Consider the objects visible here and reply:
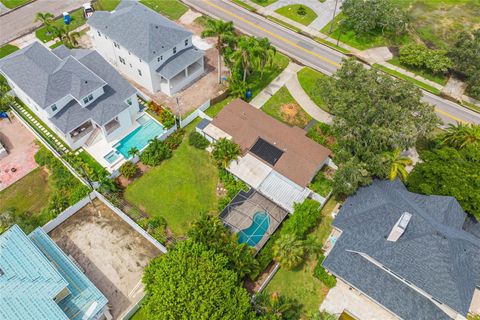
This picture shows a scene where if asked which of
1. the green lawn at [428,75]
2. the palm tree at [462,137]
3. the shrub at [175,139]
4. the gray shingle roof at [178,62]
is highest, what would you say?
the green lawn at [428,75]

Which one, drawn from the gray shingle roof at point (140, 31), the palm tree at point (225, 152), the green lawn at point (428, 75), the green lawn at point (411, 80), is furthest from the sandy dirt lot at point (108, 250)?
the green lawn at point (428, 75)

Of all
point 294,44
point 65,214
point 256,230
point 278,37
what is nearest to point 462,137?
point 256,230

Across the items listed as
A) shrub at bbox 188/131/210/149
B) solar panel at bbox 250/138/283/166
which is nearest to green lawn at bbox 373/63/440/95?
solar panel at bbox 250/138/283/166

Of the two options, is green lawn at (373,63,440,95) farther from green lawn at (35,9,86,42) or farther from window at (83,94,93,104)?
green lawn at (35,9,86,42)

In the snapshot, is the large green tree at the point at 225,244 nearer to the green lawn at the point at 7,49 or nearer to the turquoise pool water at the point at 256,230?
the turquoise pool water at the point at 256,230

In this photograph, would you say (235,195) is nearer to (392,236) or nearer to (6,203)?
(392,236)

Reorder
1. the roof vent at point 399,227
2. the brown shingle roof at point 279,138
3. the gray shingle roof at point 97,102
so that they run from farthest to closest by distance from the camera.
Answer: the gray shingle roof at point 97,102
the brown shingle roof at point 279,138
the roof vent at point 399,227

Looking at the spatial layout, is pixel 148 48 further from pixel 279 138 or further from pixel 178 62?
pixel 279 138
